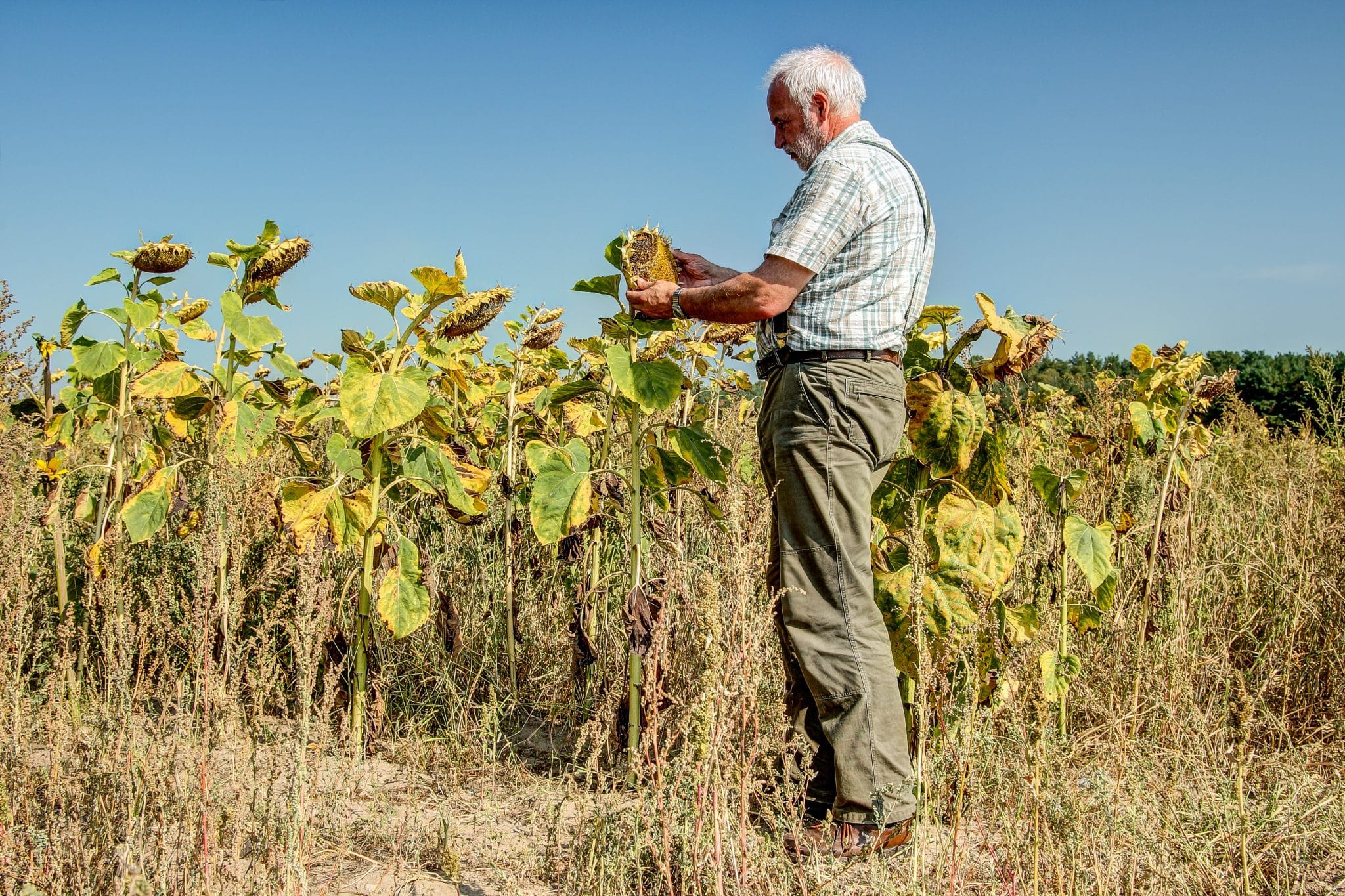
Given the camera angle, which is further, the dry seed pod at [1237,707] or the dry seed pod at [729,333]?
the dry seed pod at [729,333]

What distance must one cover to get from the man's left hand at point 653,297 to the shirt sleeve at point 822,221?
1.10ft

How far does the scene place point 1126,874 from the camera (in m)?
2.34

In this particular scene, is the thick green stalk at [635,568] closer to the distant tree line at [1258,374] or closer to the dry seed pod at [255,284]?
the dry seed pod at [255,284]

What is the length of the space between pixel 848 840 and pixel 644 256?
1699mm

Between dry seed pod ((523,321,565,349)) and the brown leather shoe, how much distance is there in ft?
7.67

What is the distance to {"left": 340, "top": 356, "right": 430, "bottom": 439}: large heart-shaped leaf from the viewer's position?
8.98 feet

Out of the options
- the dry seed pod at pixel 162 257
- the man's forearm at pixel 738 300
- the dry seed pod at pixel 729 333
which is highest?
the dry seed pod at pixel 162 257

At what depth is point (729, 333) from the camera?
4.10 metres

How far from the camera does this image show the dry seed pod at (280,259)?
311 centimetres

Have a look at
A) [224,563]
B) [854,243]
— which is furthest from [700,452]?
[224,563]

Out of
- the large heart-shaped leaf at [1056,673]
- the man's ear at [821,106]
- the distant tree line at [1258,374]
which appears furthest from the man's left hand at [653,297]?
the distant tree line at [1258,374]

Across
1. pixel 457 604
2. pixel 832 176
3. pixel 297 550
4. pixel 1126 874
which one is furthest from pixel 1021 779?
pixel 457 604

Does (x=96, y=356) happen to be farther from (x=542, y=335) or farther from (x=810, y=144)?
(x=810, y=144)

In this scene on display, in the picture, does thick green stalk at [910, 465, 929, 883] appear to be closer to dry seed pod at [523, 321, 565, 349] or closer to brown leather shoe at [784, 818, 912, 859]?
brown leather shoe at [784, 818, 912, 859]
